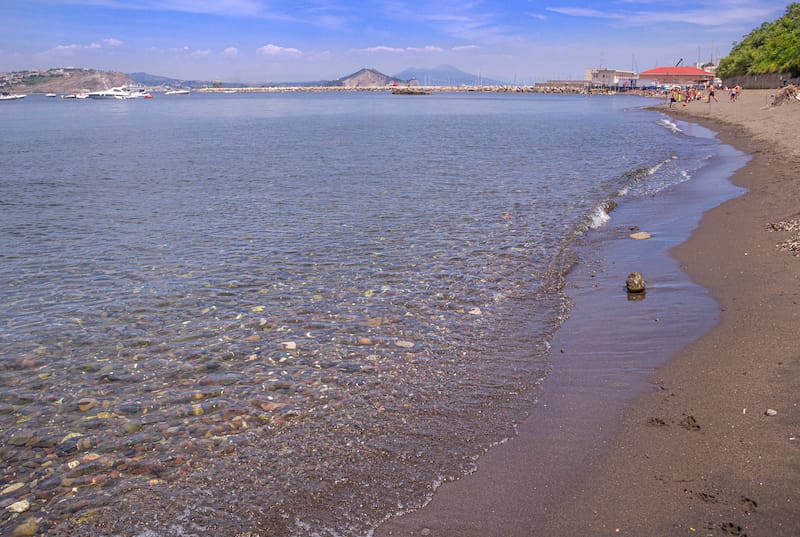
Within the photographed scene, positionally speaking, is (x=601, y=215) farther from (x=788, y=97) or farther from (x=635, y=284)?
(x=788, y=97)

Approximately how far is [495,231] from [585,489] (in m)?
12.0

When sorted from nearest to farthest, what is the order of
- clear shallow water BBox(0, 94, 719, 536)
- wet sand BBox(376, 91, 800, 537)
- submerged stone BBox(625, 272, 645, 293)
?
wet sand BBox(376, 91, 800, 537), clear shallow water BBox(0, 94, 719, 536), submerged stone BBox(625, 272, 645, 293)

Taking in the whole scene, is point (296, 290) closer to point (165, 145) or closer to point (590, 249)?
point (590, 249)

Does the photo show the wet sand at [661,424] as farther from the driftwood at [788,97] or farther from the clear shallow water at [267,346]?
the driftwood at [788,97]

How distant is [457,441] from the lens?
657 centimetres

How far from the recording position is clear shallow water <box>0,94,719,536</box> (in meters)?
5.91

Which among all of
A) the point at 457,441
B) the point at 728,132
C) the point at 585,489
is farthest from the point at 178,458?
the point at 728,132

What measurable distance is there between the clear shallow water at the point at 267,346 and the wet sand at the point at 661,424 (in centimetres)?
50

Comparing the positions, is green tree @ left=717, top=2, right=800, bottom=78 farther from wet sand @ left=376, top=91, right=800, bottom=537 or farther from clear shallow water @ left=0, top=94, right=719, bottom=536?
wet sand @ left=376, top=91, right=800, bottom=537

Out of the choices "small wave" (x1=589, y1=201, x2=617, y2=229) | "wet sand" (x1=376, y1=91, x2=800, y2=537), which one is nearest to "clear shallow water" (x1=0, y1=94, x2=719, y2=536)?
"small wave" (x1=589, y1=201, x2=617, y2=229)

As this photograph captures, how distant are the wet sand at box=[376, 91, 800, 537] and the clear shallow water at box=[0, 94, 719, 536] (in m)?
0.50

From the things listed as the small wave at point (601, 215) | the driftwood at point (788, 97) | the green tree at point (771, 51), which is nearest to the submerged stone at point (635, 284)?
the small wave at point (601, 215)

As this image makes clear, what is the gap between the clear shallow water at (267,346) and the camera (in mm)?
5910

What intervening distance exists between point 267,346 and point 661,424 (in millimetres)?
6047
